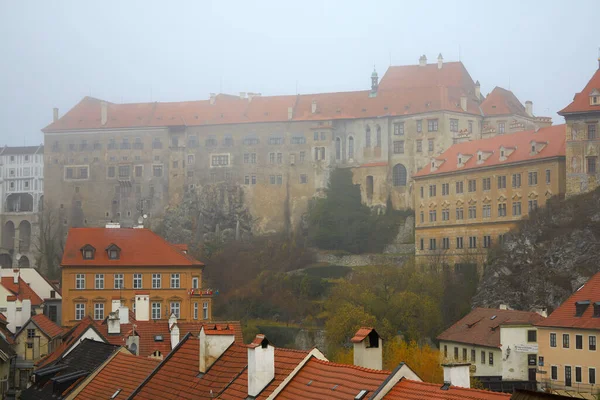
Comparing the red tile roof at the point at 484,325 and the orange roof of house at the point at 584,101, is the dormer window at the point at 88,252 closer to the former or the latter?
the red tile roof at the point at 484,325

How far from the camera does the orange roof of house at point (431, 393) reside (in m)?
18.4

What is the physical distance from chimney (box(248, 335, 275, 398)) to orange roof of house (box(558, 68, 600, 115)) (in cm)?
5365

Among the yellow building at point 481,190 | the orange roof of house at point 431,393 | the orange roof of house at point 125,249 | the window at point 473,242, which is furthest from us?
the window at point 473,242

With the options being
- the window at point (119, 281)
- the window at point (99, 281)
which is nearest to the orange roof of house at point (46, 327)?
the window at point (99, 281)

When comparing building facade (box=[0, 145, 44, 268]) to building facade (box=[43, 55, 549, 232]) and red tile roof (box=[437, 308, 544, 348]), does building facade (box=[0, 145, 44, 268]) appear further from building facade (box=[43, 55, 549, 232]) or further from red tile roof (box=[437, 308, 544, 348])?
red tile roof (box=[437, 308, 544, 348])

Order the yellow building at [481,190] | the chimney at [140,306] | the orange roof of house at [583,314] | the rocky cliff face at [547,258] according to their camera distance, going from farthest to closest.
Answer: the yellow building at [481,190] < the rocky cliff face at [547,258] < the chimney at [140,306] < the orange roof of house at [583,314]

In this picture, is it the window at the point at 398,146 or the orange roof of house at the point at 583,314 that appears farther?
the window at the point at 398,146

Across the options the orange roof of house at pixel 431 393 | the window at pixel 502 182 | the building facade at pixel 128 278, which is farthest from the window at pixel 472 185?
the orange roof of house at pixel 431 393

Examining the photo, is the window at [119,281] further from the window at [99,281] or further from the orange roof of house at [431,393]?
the orange roof of house at [431,393]

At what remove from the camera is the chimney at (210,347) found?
89.3 ft

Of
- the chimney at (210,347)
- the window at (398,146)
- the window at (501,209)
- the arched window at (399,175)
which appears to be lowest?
the chimney at (210,347)

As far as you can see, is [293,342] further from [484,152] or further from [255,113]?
[255,113]

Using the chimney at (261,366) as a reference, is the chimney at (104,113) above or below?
above

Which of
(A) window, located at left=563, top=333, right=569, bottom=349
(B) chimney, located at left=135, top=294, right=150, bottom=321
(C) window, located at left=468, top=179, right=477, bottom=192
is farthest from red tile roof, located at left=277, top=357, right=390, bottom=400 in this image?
(C) window, located at left=468, top=179, right=477, bottom=192
